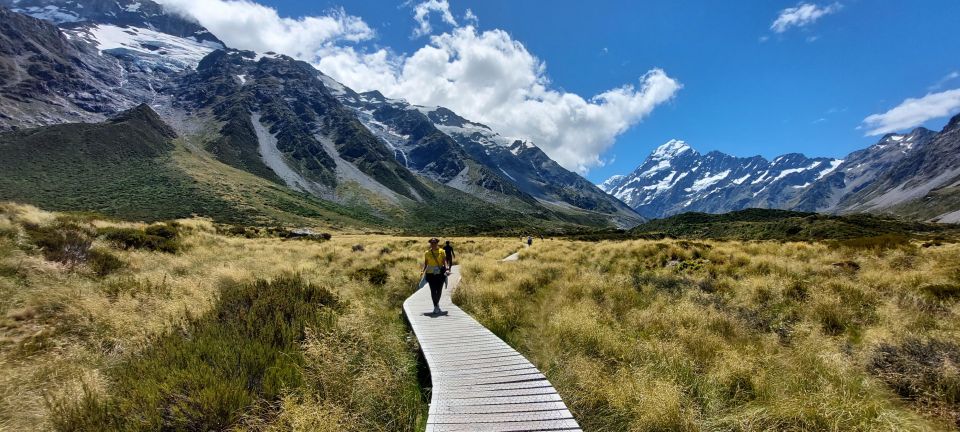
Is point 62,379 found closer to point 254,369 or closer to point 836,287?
point 254,369

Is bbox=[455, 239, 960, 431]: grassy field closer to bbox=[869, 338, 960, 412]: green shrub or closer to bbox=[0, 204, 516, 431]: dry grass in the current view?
bbox=[869, 338, 960, 412]: green shrub

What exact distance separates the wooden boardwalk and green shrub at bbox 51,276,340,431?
7.25ft

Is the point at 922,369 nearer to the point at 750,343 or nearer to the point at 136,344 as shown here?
the point at 750,343

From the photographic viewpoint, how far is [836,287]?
1232 cm

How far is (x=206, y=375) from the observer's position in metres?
5.49

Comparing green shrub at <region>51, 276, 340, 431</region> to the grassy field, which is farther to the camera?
the grassy field

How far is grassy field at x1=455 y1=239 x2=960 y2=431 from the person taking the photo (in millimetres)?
5719

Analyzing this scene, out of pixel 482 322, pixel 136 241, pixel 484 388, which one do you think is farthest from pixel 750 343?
pixel 136 241

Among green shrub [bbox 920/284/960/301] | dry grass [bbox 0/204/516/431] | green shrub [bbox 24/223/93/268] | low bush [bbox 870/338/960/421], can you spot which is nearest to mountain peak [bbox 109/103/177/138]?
green shrub [bbox 24/223/93/268]

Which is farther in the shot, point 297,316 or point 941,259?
point 941,259

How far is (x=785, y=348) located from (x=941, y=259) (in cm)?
1268

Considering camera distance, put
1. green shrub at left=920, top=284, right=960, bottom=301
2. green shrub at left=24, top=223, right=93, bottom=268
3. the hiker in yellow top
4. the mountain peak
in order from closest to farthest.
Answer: green shrub at left=920, top=284, right=960, bottom=301, the hiker in yellow top, green shrub at left=24, top=223, right=93, bottom=268, the mountain peak

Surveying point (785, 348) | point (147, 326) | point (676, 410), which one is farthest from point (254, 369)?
point (785, 348)

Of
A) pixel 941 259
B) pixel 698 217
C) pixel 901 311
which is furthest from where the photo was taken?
pixel 698 217
